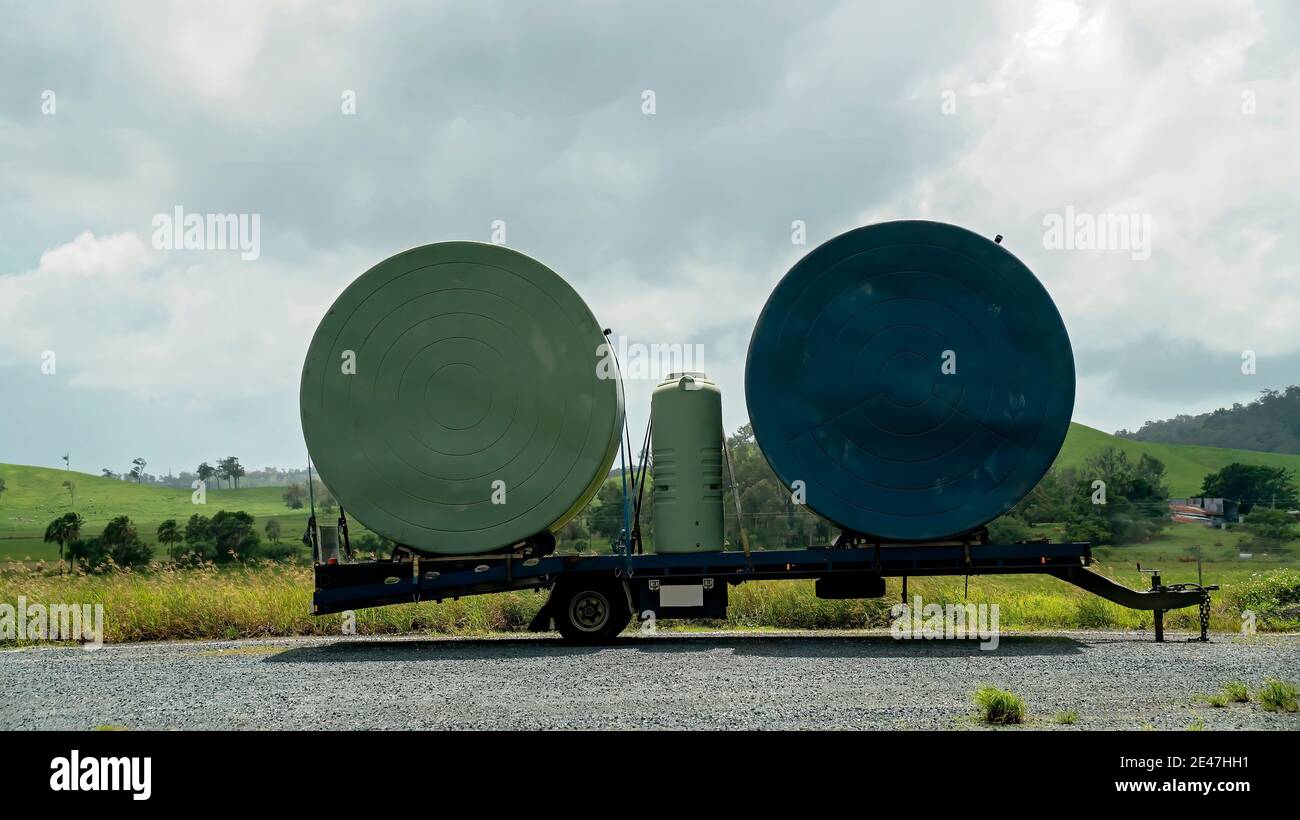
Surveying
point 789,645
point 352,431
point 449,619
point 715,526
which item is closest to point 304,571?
point 449,619

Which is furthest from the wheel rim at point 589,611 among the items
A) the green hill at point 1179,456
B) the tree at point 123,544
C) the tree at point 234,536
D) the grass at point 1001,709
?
the green hill at point 1179,456

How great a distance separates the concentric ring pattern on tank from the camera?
13.2 m

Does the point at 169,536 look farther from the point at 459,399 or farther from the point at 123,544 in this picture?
the point at 459,399

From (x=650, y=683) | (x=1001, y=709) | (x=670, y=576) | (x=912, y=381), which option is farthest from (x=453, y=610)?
(x=1001, y=709)

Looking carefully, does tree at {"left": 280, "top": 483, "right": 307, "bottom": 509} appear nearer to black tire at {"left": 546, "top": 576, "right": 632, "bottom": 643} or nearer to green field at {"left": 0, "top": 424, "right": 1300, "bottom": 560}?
green field at {"left": 0, "top": 424, "right": 1300, "bottom": 560}

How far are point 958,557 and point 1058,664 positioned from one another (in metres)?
2.60

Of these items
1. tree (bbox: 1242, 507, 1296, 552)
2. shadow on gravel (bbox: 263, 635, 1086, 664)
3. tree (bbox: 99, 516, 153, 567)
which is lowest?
tree (bbox: 1242, 507, 1296, 552)

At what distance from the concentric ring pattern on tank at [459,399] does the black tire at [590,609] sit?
873 mm

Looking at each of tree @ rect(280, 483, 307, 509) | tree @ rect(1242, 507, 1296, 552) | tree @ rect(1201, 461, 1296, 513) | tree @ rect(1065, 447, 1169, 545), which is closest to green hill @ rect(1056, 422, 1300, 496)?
tree @ rect(1201, 461, 1296, 513)

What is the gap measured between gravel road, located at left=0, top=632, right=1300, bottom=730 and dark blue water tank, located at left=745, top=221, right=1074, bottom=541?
1.86 m

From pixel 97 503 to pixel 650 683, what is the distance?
11365 centimetres

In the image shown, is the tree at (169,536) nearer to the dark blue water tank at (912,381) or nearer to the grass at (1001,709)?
the dark blue water tank at (912,381)

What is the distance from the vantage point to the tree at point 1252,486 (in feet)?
267
